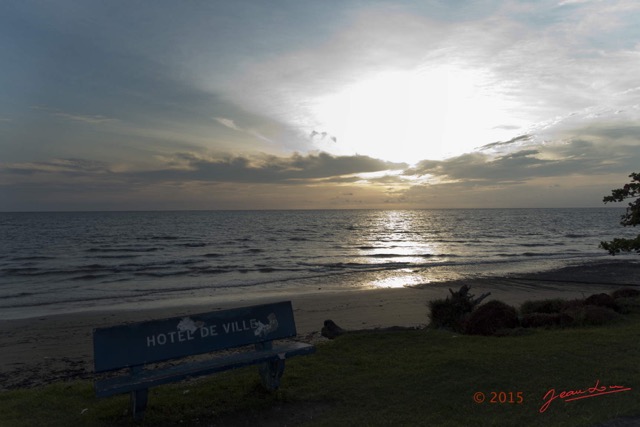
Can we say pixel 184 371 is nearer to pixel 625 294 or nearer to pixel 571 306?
pixel 571 306

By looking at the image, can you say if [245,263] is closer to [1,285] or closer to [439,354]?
[1,285]

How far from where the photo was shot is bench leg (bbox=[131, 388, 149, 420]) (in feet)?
17.0

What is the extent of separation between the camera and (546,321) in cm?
991

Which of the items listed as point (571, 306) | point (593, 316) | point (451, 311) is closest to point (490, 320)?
point (451, 311)

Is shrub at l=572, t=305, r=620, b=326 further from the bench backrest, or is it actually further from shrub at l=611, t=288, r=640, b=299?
the bench backrest

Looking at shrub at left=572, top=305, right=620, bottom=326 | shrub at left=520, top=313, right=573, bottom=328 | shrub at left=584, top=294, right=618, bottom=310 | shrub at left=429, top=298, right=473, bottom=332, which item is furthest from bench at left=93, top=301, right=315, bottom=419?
shrub at left=584, top=294, right=618, bottom=310

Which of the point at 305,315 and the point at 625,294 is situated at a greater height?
the point at 625,294

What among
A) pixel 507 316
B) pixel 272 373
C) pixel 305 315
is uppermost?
pixel 272 373

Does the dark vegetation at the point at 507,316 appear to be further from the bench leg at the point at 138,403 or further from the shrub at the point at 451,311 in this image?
the bench leg at the point at 138,403

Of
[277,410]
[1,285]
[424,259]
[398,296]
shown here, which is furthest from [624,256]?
[1,285]

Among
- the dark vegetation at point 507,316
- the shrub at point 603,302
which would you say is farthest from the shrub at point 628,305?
the shrub at point 603,302

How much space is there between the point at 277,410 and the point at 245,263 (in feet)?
83.2

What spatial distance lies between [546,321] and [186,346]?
8.05 metres
